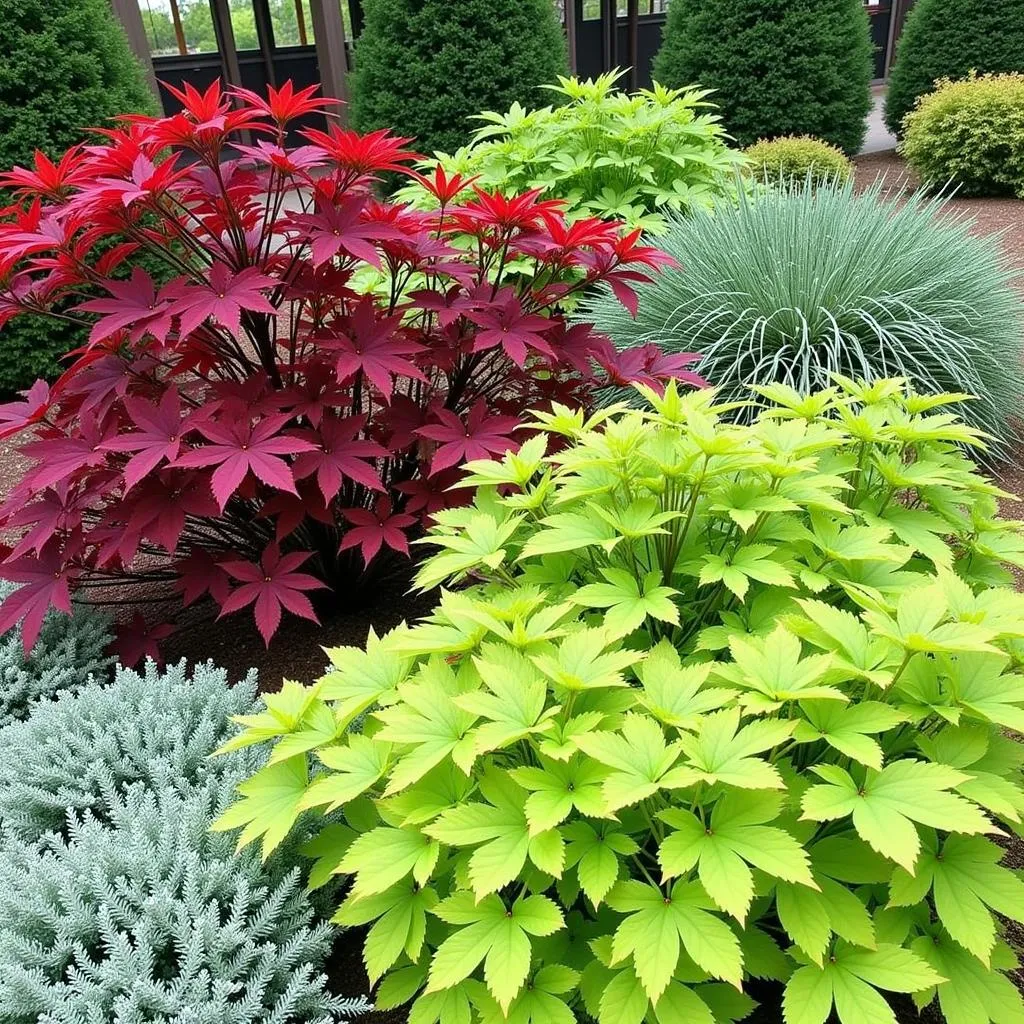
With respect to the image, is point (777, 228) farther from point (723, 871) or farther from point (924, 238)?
point (723, 871)

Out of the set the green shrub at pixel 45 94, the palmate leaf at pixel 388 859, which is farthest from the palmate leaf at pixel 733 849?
the green shrub at pixel 45 94

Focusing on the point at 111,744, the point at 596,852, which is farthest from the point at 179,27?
the point at 596,852

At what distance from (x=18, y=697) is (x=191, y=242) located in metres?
1.23

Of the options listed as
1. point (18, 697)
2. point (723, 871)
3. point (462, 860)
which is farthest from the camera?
point (18, 697)

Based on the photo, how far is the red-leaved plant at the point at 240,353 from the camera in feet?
6.17

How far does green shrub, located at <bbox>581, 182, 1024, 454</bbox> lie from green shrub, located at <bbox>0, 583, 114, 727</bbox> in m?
2.38

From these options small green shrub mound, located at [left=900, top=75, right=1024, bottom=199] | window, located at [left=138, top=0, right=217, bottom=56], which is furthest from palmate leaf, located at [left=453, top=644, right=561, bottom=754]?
window, located at [left=138, top=0, right=217, bottom=56]

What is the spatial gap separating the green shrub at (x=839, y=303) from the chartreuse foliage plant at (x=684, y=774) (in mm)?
1954

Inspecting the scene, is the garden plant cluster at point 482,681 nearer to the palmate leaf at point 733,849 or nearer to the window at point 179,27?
the palmate leaf at point 733,849

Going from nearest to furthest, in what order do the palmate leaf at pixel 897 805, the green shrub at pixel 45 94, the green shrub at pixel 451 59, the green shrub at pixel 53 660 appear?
the palmate leaf at pixel 897 805
the green shrub at pixel 53 660
the green shrub at pixel 45 94
the green shrub at pixel 451 59

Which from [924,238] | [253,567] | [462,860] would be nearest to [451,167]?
[924,238]

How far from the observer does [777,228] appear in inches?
141

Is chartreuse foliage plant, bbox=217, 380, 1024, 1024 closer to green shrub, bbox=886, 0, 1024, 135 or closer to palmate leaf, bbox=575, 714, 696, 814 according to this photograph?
palmate leaf, bbox=575, 714, 696, 814

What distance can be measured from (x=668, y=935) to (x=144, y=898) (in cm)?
87
